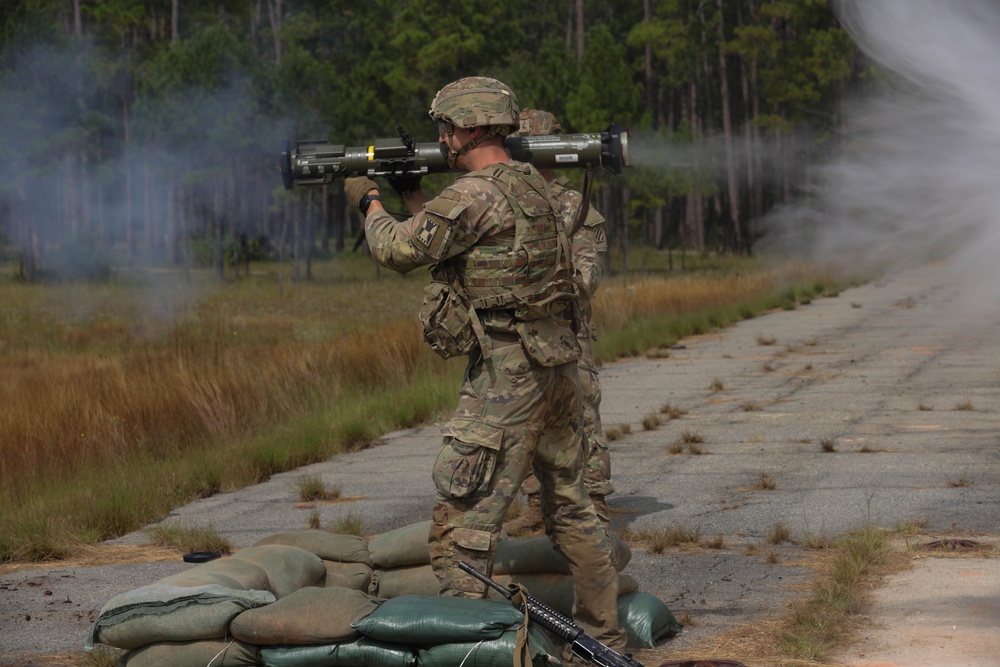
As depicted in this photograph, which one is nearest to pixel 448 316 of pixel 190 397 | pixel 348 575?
pixel 348 575

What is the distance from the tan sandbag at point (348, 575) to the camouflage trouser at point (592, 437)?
1.20 m

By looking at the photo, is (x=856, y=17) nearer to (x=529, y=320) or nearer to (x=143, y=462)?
(x=529, y=320)

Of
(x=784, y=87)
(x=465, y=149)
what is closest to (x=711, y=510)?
(x=465, y=149)

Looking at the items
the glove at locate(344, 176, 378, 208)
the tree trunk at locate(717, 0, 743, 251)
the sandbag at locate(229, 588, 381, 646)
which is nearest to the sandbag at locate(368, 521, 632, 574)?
the sandbag at locate(229, 588, 381, 646)

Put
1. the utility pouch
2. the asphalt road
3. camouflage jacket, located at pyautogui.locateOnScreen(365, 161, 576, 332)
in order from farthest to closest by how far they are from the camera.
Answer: the asphalt road → the utility pouch → camouflage jacket, located at pyautogui.locateOnScreen(365, 161, 576, 332)

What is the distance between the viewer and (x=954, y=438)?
10.6m

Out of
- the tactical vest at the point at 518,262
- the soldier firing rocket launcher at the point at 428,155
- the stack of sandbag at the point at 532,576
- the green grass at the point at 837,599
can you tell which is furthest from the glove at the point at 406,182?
the green grass at the point at 837,599

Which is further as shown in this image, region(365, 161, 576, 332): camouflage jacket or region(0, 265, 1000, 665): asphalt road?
region(0, 265, 1000, 665): asphalt road

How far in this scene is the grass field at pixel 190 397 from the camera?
29.0 ft

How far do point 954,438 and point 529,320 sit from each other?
635 cm

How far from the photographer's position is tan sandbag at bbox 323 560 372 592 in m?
5.84

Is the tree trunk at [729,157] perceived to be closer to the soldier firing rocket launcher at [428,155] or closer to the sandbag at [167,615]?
the soldier firing rocket launcher at [428,155]

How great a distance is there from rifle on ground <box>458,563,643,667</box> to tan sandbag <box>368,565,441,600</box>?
36.5 inches

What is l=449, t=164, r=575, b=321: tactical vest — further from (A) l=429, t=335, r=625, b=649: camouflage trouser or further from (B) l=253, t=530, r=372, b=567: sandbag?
(B) l=253, t=530, r=372, b=567: sandbag
